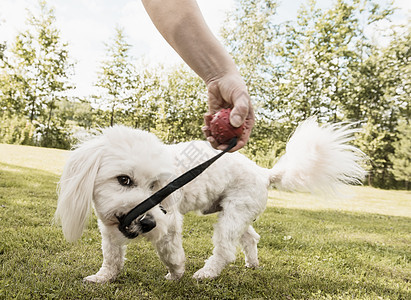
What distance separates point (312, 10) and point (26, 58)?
21780 mm

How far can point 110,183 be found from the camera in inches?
90.2

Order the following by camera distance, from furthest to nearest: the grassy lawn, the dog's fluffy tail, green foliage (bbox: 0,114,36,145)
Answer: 1. green foliage (bbox: 0,114,36,145)
2. the dog's fluffy tail
3. the grassy lawn

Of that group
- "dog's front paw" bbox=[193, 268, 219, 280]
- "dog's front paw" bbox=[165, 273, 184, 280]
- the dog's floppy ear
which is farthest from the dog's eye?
"dog's front paw" bbox=[193, 268, 219, 280]

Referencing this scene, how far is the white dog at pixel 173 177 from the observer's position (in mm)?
2273

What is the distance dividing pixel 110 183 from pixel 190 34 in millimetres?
1185

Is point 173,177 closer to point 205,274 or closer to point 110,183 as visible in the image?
point 110,183

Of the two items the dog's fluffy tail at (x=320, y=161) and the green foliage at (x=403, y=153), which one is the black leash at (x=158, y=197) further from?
the green foliage at (x=403, y=153)

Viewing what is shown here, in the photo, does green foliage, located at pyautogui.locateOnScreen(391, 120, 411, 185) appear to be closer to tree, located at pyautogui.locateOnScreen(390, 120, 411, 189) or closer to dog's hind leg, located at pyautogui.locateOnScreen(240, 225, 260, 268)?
tree, located at pyautogui.locateOnScreen(390, 120, 411, 189)

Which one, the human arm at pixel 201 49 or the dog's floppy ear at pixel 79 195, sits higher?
the human arm at pixel 201 49

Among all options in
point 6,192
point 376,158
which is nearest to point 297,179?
point 6,192

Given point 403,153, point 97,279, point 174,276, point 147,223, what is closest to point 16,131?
point 97,279

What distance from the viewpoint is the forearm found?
1.75 m

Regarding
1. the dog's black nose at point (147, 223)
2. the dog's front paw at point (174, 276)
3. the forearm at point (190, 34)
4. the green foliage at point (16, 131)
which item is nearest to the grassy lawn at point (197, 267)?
the dog's front paw at point (174, 276)

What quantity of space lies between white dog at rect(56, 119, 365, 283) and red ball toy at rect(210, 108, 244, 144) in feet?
2.05
